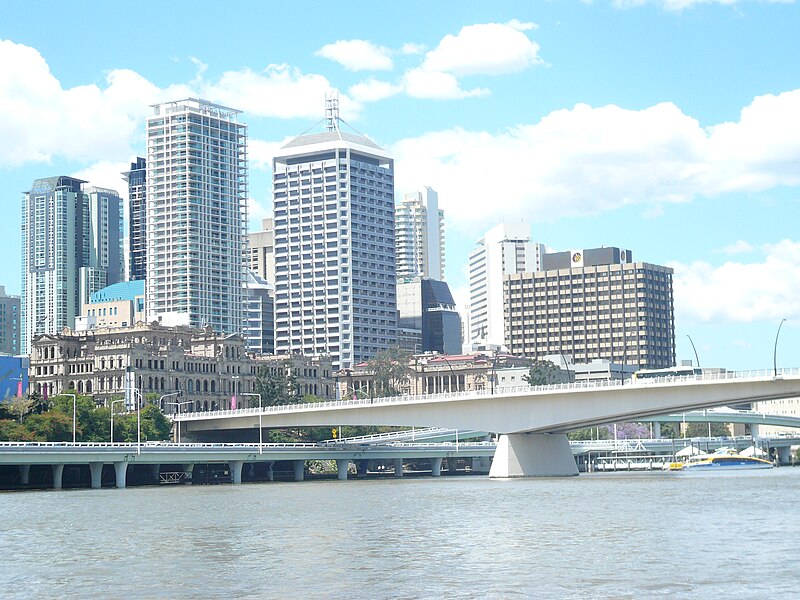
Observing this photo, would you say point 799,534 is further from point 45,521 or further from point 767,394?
point 767,394

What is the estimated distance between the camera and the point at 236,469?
168500 mm

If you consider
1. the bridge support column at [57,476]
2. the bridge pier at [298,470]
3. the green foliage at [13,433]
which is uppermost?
the green foliage at [13,433]

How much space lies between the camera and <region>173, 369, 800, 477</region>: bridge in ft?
431

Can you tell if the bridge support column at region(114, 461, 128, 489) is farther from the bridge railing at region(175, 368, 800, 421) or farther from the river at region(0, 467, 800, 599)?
the river at region(0, 467, 800, 599)

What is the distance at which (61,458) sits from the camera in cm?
14088

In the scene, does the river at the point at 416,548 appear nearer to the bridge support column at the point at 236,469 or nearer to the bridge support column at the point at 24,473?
the bridge support column at the point at 24,473

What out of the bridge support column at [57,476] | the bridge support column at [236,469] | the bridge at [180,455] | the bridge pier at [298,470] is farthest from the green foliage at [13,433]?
the bridge pier at [298,470]

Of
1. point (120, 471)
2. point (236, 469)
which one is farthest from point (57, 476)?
point (236, 469)

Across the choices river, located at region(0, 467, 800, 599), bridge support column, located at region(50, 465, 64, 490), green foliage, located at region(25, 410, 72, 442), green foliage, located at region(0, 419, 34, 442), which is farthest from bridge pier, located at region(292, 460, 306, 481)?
river, located at region(0, 467, 800, 599)

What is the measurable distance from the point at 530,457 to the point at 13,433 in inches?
2398

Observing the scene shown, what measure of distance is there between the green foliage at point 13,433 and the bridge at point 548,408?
32.9m

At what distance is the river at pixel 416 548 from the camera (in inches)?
1838

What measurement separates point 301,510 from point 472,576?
147ft

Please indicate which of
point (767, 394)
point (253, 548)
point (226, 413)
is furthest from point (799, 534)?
point (226, 413)
